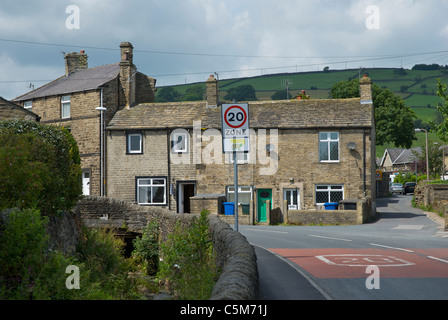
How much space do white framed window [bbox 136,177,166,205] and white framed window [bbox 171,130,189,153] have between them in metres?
2.29

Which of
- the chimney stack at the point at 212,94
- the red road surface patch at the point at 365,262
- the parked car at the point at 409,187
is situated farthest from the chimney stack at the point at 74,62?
the parked car at the point at 409,187

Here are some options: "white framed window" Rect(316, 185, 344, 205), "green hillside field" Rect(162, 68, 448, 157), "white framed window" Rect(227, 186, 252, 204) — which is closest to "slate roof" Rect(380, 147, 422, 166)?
"green hillside field" Rect(162, 68, 448, 157)

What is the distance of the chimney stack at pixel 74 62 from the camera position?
43.8 m

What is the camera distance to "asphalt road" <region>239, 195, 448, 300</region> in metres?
9.05

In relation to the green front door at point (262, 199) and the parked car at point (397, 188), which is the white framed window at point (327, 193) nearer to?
the green front door at point (262, 199)

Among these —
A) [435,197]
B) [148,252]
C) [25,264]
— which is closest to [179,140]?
[148,252]

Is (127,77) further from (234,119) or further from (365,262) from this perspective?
(365,262)

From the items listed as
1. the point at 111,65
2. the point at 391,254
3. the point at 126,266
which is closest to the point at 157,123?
A: the point at 111,65

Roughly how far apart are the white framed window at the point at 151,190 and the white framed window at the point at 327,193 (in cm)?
1013

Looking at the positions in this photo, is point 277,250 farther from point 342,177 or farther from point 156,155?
point 156,155

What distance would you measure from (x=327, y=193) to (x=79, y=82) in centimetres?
1970
